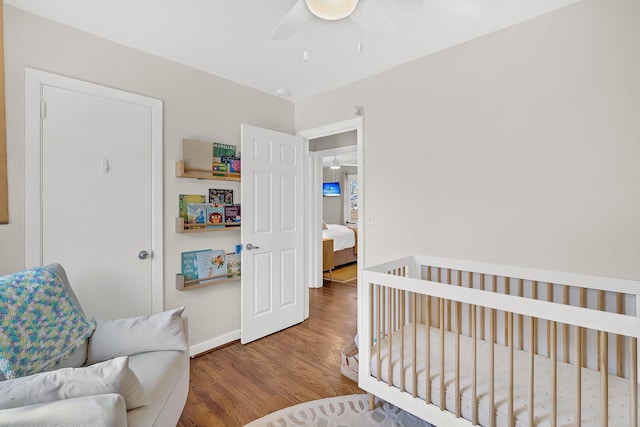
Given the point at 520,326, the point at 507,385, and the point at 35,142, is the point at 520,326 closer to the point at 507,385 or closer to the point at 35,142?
the point at 507,385

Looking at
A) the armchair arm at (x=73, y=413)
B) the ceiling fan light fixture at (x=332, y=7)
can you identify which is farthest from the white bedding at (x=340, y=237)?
the armchair arm at (x=73, y=413)

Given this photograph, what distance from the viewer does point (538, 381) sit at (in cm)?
144

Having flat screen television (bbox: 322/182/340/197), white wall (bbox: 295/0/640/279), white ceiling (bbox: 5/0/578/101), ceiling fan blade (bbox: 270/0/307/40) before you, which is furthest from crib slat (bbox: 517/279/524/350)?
flat screen television (bbox: 322/182/340/197)

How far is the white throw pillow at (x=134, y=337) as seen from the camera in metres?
1.49

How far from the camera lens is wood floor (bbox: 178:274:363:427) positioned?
1804 mm

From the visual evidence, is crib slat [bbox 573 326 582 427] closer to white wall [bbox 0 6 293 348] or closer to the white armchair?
the white armchair

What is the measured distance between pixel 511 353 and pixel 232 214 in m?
2.20

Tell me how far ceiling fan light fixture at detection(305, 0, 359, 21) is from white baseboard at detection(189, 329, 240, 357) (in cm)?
249

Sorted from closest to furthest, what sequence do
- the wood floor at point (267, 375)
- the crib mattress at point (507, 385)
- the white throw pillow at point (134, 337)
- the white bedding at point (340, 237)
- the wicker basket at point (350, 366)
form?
the crib mattress at point (507, 385) → the white throw pillow at point (134, 337) → the wood floor at point (267, 375) → the wicker basket at point (350, 366) → the white bedding at point (340, 237)

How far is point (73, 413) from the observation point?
0.88m

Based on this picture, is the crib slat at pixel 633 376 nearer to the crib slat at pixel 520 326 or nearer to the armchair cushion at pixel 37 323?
the crib slat at pixel 520 326

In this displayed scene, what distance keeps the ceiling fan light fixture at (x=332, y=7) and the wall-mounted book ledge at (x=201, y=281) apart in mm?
2003

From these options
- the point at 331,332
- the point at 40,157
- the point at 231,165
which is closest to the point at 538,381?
the point at 331,332

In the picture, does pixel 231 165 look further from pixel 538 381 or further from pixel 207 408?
pixel 538 381
